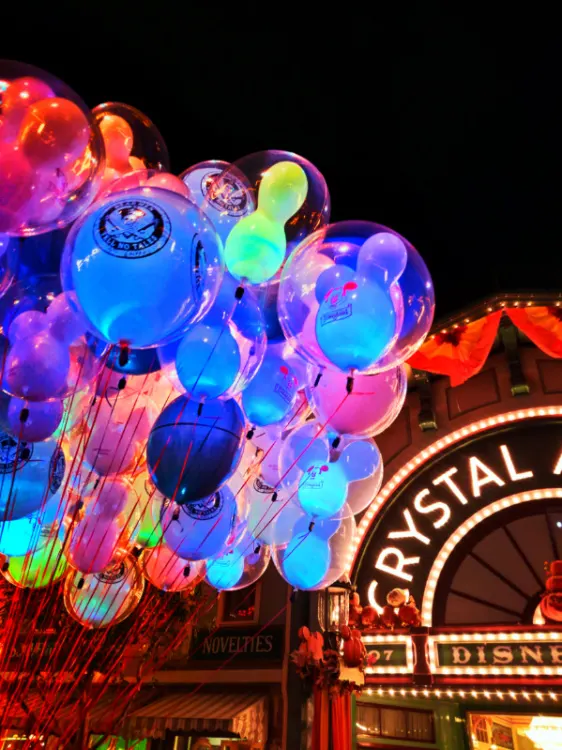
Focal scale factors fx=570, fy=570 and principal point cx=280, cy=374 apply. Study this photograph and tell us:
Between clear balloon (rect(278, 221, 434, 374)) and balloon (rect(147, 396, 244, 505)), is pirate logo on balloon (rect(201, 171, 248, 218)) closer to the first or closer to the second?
clear balloon (rect(278, 221, 434, 374))

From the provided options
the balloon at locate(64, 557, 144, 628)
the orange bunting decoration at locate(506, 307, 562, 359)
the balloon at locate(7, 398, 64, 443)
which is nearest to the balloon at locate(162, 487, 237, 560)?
the balloon at locate(64, 557, 144, 628)

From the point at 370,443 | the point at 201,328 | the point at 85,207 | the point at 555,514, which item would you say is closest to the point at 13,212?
the point at 85,207

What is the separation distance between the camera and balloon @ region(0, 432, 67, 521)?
3.32 m

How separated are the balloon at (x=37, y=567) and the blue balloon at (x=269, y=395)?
1582 millimetres

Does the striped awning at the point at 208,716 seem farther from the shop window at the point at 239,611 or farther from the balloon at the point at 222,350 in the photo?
the balloon at the point at 222,350

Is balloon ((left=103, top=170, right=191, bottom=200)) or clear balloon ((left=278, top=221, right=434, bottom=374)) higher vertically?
balloon ((left=103, top=170, right=191, bottom=200))

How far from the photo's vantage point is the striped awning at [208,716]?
7.49m

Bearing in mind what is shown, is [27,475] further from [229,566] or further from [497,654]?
[497,654]

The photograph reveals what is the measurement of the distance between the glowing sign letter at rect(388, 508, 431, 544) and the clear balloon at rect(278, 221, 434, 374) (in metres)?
6.08

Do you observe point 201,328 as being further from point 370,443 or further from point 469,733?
point 469,733

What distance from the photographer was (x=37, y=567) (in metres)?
3.99

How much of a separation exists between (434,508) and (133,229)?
7.28 meters

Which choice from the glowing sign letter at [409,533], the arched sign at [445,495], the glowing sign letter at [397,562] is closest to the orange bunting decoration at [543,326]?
the arched sign at [445,495]

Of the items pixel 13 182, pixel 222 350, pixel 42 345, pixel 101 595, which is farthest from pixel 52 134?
pixel 101 595
